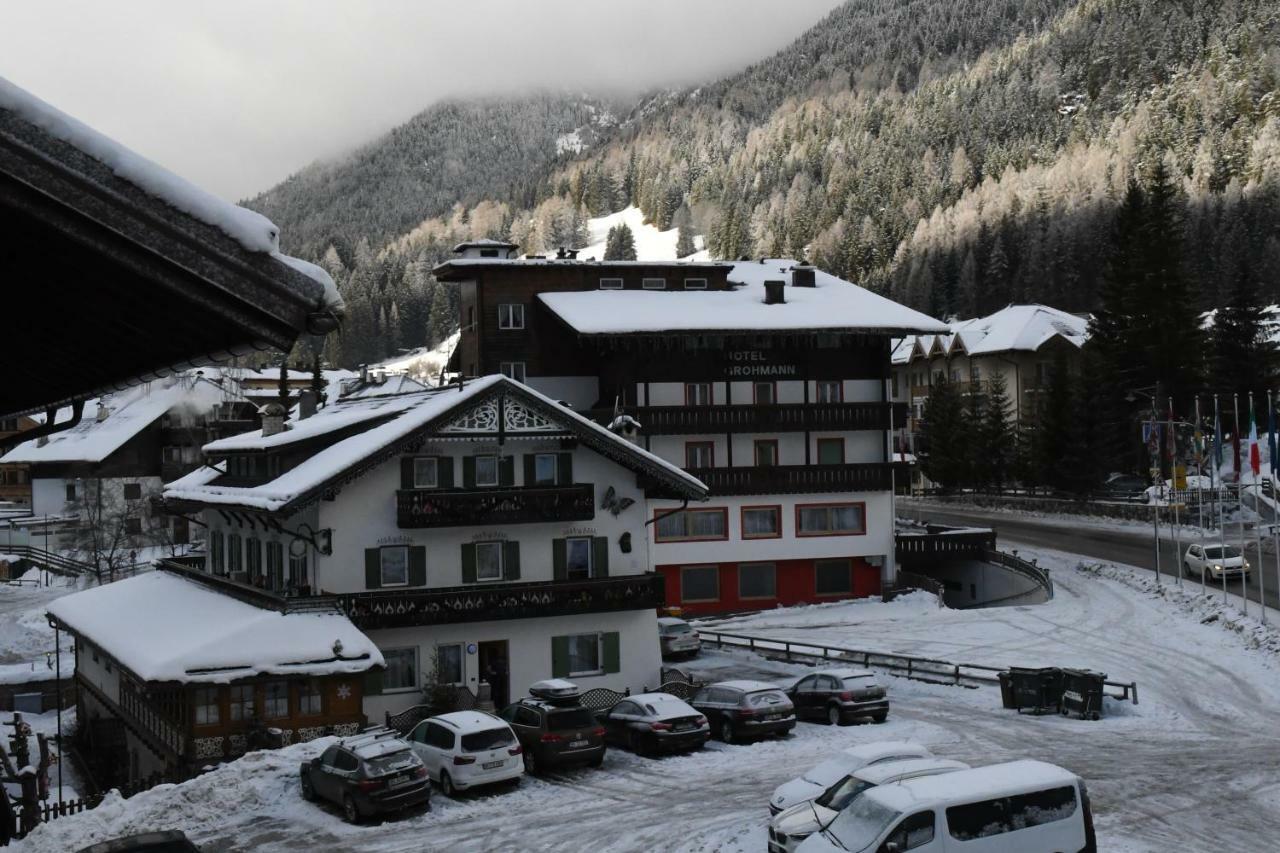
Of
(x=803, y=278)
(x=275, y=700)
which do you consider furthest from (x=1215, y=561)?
(x=275, y=700)

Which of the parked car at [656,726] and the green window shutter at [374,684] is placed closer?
the parked car at [656,726]

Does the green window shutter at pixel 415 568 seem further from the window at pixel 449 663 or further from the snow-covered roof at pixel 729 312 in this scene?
the snow-covered roof at pixel 729 312

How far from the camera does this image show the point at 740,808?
92.5 feet

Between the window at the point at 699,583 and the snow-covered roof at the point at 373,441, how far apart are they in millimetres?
19057

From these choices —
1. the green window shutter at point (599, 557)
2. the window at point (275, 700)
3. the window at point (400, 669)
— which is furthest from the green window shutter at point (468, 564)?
the window at point (275, 700)

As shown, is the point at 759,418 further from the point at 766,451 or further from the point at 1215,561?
the point at 1215,561

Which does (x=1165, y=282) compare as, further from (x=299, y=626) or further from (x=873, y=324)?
(x=299, y=626)

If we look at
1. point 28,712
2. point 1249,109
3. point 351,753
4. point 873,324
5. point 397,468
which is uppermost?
point 1249,109

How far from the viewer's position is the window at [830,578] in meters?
63.7

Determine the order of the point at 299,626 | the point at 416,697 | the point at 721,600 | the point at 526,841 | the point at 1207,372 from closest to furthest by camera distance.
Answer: the point at 526,841 < the point at 299,626 < the point at 416,697 < the point at 721,600 < the point at 1207,372

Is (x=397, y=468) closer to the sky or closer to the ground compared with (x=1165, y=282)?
closer to the ground

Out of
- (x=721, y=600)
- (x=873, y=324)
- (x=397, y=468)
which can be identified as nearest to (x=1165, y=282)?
(x=873, y=324)

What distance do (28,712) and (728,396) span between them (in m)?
33.5

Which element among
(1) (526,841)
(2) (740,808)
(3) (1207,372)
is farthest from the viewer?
(3) (1207,372)
